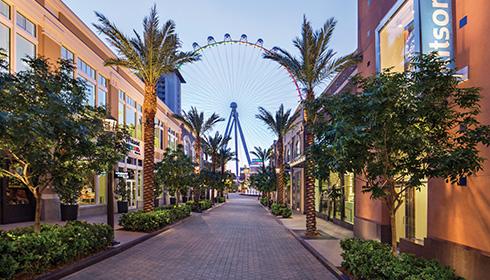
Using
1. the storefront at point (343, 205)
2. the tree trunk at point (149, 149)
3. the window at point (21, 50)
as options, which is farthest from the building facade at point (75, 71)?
the storefront at point (343, 205)

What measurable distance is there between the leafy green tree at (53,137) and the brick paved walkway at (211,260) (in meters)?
2.53

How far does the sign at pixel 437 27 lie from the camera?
359 inches

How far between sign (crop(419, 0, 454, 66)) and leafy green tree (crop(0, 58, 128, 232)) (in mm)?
8054

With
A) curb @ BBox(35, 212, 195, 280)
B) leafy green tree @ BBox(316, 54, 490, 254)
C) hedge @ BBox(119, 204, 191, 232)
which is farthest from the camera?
hedge @ BBox(119, 204, 191, 232)

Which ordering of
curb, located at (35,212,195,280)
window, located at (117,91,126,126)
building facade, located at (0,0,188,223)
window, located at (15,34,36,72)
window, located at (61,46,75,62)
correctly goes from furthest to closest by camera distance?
window, located at (117,91,126,126) → window, located at (61,46,75,62) → window, located at (15,34,36,72) → building facade, located at (0,0,188,223) → curb, located at (35,212,195,280)

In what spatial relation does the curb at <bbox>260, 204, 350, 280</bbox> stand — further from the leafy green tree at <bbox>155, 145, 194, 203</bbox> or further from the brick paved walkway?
the leafy green tree at <bbox>155, 145, 194, 203</bbox>

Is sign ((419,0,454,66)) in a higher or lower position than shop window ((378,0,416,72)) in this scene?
lower

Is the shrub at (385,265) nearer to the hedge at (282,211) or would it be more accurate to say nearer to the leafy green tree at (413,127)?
the leafy green tree at (413,127)

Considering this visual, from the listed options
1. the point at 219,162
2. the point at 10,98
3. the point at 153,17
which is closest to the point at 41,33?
the point at 153,17

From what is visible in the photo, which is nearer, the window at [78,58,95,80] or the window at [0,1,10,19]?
the window at [0,1,10,19]

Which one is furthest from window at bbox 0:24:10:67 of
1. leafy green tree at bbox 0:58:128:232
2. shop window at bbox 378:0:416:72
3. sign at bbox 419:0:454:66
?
sign at bbox 419:0:454:66

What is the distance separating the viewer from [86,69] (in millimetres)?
27531

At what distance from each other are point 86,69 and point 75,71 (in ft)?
9.03

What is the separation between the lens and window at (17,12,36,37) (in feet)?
65.2
